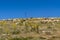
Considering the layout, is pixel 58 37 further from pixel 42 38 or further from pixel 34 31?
pixel 34 31

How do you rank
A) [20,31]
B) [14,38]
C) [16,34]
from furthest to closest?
[20,31], [16,34], [14,38]

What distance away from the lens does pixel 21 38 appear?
14.6 meters

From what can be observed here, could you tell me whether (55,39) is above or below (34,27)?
below

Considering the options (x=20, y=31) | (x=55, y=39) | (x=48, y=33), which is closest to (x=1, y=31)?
(x=20, y=31)

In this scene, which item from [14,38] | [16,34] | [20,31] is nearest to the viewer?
[14,38]

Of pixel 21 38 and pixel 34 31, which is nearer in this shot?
pixel 21 38

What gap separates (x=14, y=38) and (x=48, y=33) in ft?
10.1

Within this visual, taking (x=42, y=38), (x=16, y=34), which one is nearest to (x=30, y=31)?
(x=16, y=34)

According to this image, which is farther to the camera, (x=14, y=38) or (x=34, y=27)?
(x=34, y=27)

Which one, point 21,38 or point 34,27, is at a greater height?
point 34,27

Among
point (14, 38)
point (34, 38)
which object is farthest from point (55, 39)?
point (14, 38)

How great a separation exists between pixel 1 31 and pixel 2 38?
270cm

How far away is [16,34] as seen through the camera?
16391 mm

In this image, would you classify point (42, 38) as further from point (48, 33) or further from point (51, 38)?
point (48, 33)
